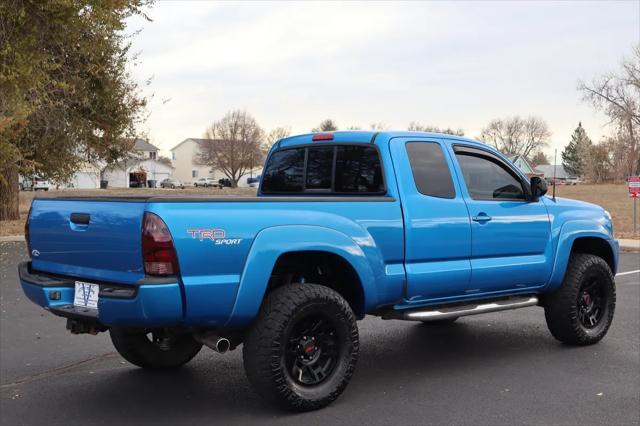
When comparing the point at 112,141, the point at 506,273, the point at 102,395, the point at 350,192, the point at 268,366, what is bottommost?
the point at 102,395

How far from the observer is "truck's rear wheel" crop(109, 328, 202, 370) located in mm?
5684

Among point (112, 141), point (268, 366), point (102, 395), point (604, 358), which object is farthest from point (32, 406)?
point (112, 141)

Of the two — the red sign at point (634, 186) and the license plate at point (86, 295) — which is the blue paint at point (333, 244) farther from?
the red sign at point (634, 186)

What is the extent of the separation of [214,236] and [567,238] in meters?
3.70

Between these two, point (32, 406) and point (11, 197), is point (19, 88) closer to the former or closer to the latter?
point (32, 406)

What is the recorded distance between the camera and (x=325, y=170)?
607 centimetres

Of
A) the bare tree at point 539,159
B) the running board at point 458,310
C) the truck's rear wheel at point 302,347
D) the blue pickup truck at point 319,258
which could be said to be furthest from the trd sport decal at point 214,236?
the bare tree at point 539,159

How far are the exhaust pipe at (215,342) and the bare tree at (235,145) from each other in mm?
82748

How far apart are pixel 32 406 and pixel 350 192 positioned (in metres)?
2.87

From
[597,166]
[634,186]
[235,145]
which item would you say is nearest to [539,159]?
[597,166]

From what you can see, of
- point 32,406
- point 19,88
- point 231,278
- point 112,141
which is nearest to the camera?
point 231,278

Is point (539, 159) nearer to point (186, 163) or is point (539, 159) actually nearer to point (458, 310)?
point (186, 163)

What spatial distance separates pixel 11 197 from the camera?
24.1m

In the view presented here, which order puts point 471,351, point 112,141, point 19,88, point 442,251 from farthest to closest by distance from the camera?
1. point 112,141
2. point 19,88
3. point 471,351
4. point 442,251
